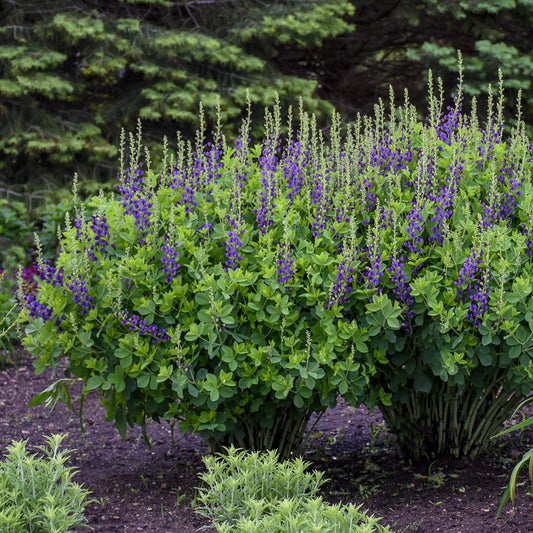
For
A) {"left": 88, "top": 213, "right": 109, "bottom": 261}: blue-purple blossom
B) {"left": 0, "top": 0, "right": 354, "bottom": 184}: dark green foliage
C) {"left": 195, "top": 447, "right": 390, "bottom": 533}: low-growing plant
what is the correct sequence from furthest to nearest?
{"left": 0, "top": 0, "right": 354, "bottom": 184}: dark green foliage < {"left": 88, "top": 213, "right": 109, "bottom": 261}: blue-purple blossom < {"left": 195, "top": 447, "right": 390, "bottom": 533}: low-growing plant

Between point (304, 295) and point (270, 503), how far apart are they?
0.93 metres

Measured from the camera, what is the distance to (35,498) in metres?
2.53

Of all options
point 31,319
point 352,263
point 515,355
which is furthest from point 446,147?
point 31,319

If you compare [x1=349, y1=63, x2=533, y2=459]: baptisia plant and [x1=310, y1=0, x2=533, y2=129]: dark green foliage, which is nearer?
[x1=349, y1=63, x2=533, y2=459]: baptisia plant

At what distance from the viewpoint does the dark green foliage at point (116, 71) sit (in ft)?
29.1

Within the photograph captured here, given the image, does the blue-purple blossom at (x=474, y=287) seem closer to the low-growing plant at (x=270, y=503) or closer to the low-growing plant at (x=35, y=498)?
the low-growing plant at (x=270, y=503)

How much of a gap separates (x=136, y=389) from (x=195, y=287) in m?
0.62

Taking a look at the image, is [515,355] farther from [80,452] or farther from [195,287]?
[80,452]

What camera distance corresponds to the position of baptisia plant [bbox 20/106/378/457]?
303 cm

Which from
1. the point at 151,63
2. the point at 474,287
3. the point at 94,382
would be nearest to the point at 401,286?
the point at 474,287

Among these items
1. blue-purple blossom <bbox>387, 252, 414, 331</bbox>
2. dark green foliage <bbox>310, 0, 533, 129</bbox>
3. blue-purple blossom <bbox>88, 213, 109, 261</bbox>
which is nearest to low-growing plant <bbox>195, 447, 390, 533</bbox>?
blue-purple blossom <bbox>387, 252, 414, 331</bbox>

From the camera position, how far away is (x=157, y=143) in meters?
9.41

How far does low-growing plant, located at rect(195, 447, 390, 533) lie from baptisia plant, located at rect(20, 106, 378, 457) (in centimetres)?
39

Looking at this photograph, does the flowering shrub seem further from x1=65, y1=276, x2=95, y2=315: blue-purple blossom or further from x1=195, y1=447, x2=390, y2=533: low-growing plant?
x1=195, y1=447, x2=390, y2=533: low-growing plant
